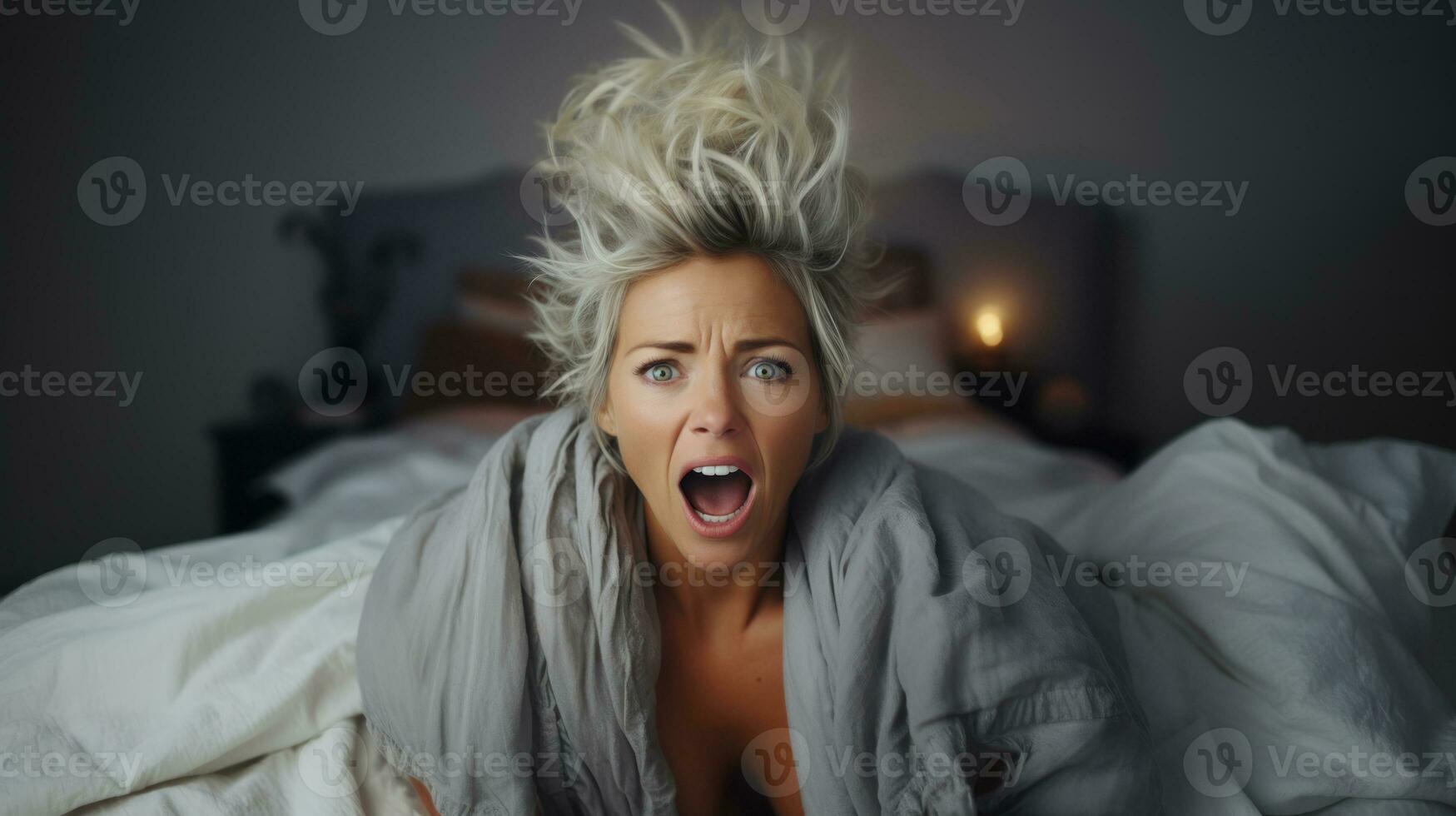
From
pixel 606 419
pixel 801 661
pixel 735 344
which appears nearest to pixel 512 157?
pixel 606 419

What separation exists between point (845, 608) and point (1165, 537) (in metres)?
0.86

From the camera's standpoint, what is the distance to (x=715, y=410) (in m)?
1.24

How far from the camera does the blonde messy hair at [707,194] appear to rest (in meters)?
1.29

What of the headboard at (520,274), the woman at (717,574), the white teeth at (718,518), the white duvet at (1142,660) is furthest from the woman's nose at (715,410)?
the headboard at (520,274)

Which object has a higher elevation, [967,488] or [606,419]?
[606,419]

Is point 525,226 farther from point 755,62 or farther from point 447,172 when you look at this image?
point 755,62

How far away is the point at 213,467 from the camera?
222cm

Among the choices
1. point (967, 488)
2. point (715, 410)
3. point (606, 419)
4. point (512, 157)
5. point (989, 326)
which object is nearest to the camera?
point (715, 410)

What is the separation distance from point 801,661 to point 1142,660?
60 centimetres

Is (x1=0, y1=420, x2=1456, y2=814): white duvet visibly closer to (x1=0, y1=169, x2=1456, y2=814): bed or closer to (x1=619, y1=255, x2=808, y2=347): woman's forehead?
(x1=0, y1=169, x2=1456, y2=814): bed

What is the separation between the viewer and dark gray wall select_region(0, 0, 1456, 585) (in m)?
2.02

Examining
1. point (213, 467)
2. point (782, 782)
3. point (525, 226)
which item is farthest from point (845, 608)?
point (213, 467)

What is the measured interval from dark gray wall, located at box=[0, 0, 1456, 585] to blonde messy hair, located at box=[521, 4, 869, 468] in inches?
31.2

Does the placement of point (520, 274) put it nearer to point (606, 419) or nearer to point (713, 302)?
point (606, 419)
